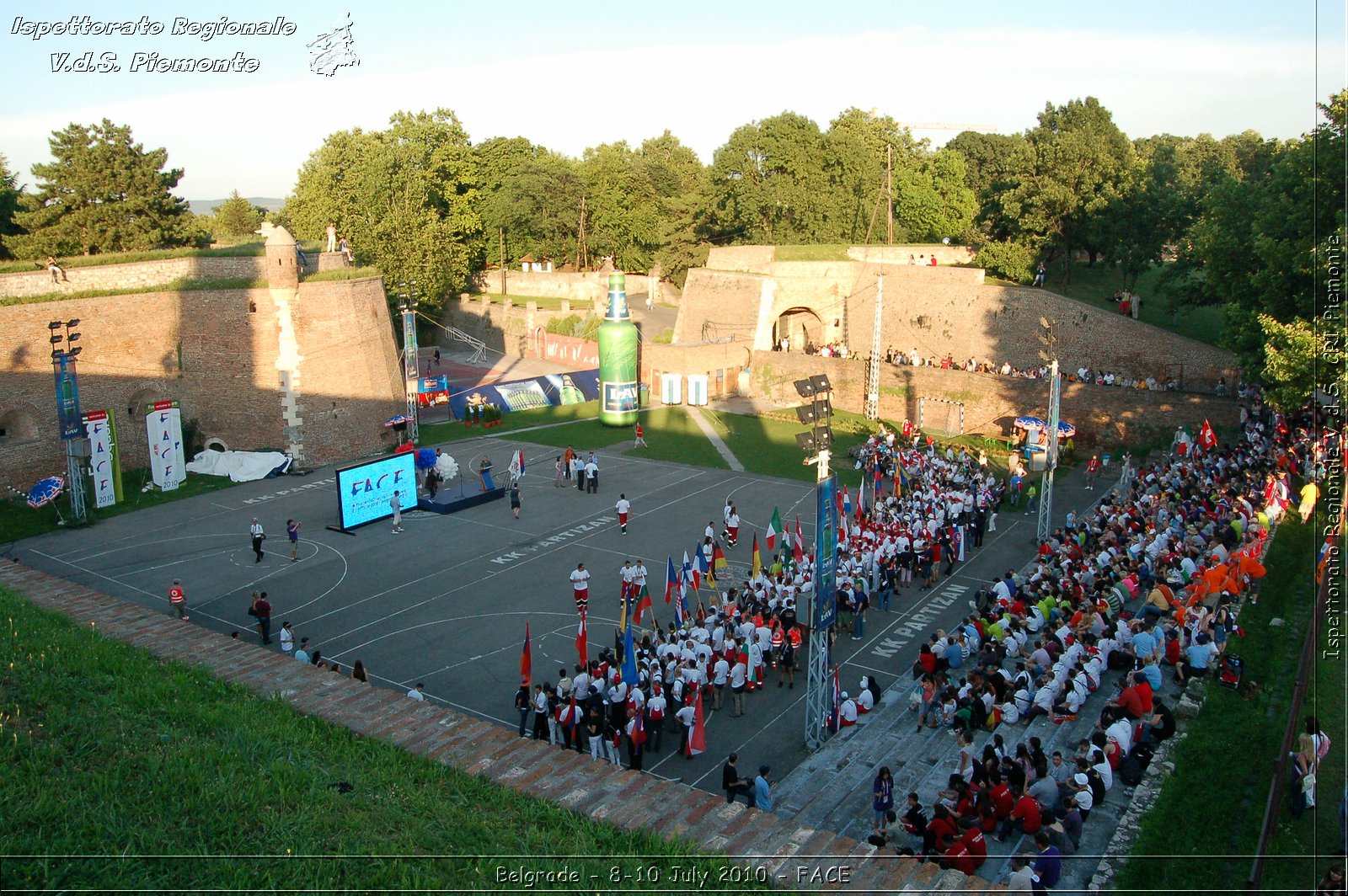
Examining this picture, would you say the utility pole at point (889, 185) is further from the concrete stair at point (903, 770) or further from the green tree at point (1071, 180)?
the concrete stair at point (903, 770)

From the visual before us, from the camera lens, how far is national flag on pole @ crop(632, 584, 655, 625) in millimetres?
19456

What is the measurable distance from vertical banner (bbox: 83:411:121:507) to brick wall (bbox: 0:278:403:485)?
2.83 metres

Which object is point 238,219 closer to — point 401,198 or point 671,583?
point 401,198

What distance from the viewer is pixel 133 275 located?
32.5 meters

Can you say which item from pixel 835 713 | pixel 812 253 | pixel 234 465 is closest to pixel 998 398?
pixel 812 253

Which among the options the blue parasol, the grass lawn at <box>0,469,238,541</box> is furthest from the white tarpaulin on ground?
the blue parasol

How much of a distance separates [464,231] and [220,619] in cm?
4841

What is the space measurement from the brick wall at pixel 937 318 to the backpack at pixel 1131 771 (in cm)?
2785

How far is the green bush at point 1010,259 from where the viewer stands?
43062mm

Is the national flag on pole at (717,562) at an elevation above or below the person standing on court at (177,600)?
below

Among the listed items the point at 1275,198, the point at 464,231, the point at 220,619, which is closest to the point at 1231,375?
the point at 1275,198

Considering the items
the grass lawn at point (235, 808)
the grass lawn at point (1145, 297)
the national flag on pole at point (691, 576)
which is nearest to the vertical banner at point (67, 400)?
the national flag on pole at point (691, 576)

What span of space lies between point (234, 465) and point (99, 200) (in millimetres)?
20963

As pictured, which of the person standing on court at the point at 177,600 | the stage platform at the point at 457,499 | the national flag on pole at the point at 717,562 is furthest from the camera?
the stage platform at the point at 457,499
